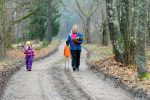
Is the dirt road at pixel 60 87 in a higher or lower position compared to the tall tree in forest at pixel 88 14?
lower

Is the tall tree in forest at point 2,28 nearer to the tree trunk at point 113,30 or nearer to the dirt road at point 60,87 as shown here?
the tree trunk at point 113,30

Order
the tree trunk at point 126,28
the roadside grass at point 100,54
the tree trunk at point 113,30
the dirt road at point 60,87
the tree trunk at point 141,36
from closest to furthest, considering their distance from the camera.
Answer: the dirt road at point 60,87, the tree trunk at point 141,36, the tree trunk at point 126,28, the tree trunk at point 113,30, the roadside grass at point 100,54

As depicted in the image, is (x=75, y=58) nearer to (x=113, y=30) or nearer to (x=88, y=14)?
(x=113, y=30)

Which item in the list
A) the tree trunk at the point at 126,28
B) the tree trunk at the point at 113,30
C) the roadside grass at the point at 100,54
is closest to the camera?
the tree trunk at the point at 126,28

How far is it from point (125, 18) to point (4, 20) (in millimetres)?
9158

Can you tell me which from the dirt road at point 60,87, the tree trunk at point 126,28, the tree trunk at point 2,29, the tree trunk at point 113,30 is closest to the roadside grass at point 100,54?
the tree trunk at point 113,30

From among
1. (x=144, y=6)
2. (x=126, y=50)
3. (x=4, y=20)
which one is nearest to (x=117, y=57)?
(x=126, y=50)

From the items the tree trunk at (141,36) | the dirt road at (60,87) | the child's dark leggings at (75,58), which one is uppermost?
the tree trunk at (141,36)

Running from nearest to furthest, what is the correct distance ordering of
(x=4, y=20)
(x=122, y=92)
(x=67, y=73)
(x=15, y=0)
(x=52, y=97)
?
(x=52, y=97) → (x=122, y=92) → (x=67, y=73) → (x=4, y=20) → (x=15, y=0)

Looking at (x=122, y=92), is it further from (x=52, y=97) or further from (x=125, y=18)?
(x=125, y=18)

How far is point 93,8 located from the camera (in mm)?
62938

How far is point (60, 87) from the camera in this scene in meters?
14.2

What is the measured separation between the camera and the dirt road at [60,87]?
12422mm

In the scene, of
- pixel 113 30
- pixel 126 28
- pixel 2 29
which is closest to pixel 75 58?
pixel 126 28
